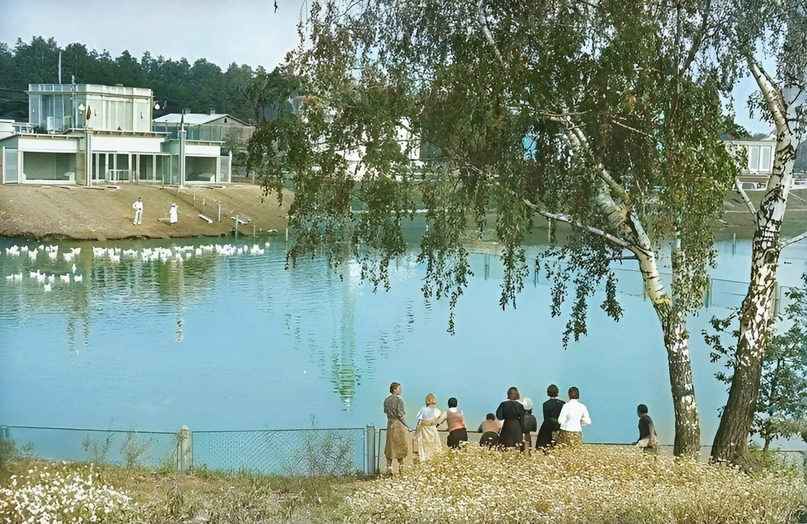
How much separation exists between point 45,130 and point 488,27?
8.36ft

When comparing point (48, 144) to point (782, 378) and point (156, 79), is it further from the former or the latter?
point (782, 378)

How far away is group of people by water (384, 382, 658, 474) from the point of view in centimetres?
674

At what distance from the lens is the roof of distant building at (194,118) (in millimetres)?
6590

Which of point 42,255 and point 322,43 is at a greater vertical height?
point 322,43

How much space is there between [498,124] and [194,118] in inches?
67.9

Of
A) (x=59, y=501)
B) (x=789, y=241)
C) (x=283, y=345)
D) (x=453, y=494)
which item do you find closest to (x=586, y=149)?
(x=789, y=241)

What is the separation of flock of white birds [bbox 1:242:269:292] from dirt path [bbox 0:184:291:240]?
0.41ft

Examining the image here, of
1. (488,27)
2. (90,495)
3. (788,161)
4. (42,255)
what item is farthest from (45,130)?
(788,161)

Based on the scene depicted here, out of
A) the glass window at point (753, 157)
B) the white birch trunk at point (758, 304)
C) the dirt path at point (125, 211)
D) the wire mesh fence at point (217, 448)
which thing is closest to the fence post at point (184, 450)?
the wire mesh fence at point (217, 448)

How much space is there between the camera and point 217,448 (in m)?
6.62

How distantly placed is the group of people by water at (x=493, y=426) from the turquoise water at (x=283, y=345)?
25 centimetres

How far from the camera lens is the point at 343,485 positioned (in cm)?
655

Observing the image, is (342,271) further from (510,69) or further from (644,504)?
(644,504)

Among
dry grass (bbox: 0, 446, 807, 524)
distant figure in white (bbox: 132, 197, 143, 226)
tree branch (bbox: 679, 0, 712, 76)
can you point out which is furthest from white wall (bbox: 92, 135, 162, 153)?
tree branch (bbox: 679, 0, 712, 76)
